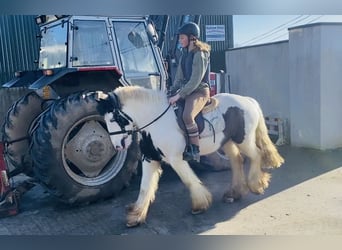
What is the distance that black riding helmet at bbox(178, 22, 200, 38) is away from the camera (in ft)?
7.79

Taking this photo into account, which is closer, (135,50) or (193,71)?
(193,71)

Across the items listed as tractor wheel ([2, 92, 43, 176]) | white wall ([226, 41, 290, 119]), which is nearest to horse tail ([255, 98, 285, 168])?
white wall ([226, 41, 290, 119])

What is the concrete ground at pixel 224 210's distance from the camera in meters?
2.50

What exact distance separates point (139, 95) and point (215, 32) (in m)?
0.66

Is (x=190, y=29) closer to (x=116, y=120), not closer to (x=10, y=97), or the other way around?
(x=116, y=120)

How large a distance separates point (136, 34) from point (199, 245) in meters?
1.80

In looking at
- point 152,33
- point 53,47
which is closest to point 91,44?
point 53,47

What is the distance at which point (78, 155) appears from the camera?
9.48ft

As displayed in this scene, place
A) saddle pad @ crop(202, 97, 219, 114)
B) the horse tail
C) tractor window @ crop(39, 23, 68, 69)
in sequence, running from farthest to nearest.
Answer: tractor window @ crop(39, 23, 68, 69), the horse tail, saddle pad @ crop(202, 97, 219, 114)

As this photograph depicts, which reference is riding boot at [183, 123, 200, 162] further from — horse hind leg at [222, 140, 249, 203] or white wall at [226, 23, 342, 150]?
white wall at [226, 23, 342, 150]

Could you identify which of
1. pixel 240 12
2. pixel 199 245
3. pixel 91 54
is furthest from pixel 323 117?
pixel 91 54

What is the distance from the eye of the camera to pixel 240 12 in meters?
2.29

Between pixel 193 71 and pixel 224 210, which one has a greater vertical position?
pixel 193 71

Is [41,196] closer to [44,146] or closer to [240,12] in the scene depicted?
[44,146]
